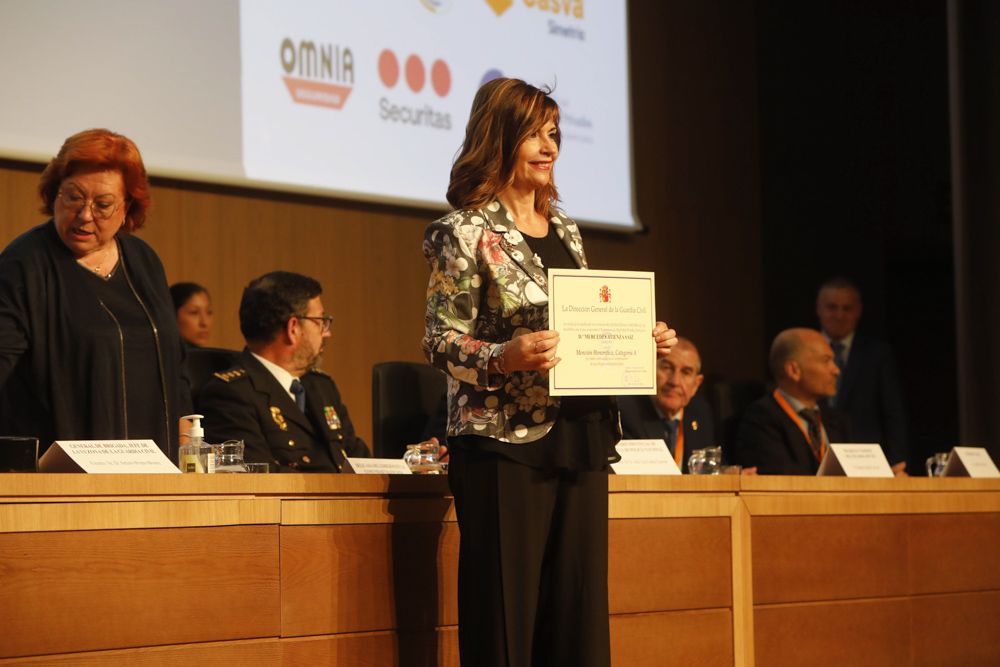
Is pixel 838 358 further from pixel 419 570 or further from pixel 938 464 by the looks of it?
pixel 419 570

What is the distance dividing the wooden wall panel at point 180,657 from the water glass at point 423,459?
2.23ft

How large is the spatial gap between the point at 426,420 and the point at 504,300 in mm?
1951

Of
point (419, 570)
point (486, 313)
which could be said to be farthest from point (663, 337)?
point (419, 570)

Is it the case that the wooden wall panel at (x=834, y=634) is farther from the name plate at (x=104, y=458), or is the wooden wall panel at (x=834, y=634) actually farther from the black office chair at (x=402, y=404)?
the name plate at (x=104, y=458)

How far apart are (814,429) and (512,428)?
2.37 meters

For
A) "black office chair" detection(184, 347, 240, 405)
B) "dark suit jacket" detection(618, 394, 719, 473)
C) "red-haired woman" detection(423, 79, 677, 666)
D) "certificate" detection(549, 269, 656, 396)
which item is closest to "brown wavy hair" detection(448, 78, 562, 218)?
"red-haired woman" detection(423, 79, 677, 666)

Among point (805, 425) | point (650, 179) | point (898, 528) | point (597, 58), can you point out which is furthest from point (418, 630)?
point (650, 179)

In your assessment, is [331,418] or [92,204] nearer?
[92,204]

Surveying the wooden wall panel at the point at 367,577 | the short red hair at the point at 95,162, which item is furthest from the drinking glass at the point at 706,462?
the short red hair at the point at 95,162

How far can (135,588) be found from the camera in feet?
7.27

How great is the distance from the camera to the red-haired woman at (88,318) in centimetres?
266

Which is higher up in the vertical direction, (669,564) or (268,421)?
(268,421)

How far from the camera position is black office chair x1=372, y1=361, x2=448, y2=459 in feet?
13.3

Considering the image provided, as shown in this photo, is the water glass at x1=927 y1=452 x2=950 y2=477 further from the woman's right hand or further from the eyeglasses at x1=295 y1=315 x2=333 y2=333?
the woman's right hand
